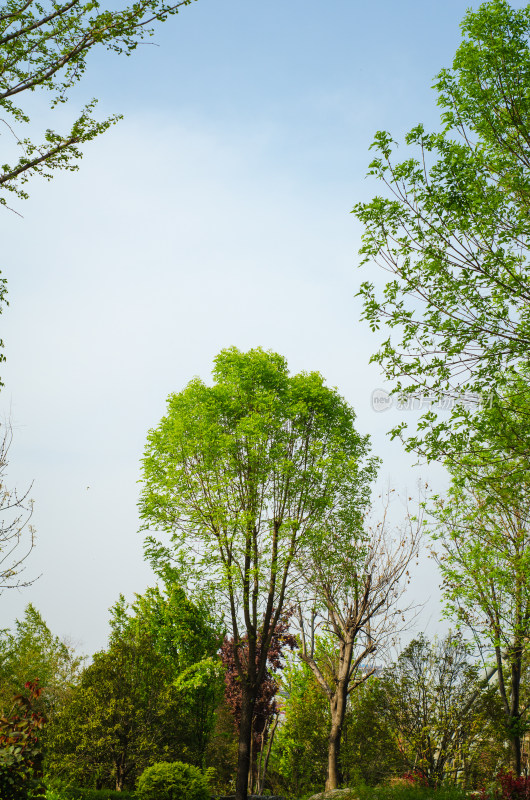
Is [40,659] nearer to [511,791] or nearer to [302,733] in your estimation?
[302,733]

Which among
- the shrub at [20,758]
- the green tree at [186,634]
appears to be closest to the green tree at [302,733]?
the green tree at [186,634]

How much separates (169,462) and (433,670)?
940 cm

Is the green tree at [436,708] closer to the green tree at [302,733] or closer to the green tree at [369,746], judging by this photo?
the green tree at [369,746]

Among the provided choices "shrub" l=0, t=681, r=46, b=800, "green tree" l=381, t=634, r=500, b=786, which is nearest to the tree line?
"green tree" l=381, t=634, r=500, b=786

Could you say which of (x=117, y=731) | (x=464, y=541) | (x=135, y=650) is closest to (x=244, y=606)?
(x=135, y=650)

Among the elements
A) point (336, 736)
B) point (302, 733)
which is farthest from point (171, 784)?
point (302, 733)

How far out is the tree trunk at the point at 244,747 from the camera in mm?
14125

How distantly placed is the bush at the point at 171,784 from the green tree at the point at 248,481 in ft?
4.24

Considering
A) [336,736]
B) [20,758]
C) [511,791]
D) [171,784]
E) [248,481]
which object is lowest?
[171,784]

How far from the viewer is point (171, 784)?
12.9 m

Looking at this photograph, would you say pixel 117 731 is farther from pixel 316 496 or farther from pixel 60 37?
pixel 60 37

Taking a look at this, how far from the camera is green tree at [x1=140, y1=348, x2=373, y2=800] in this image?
48.7ft

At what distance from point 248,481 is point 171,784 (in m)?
6.82

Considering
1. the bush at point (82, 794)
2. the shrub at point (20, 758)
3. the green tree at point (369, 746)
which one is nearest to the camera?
the shrub at point (20, 758)
